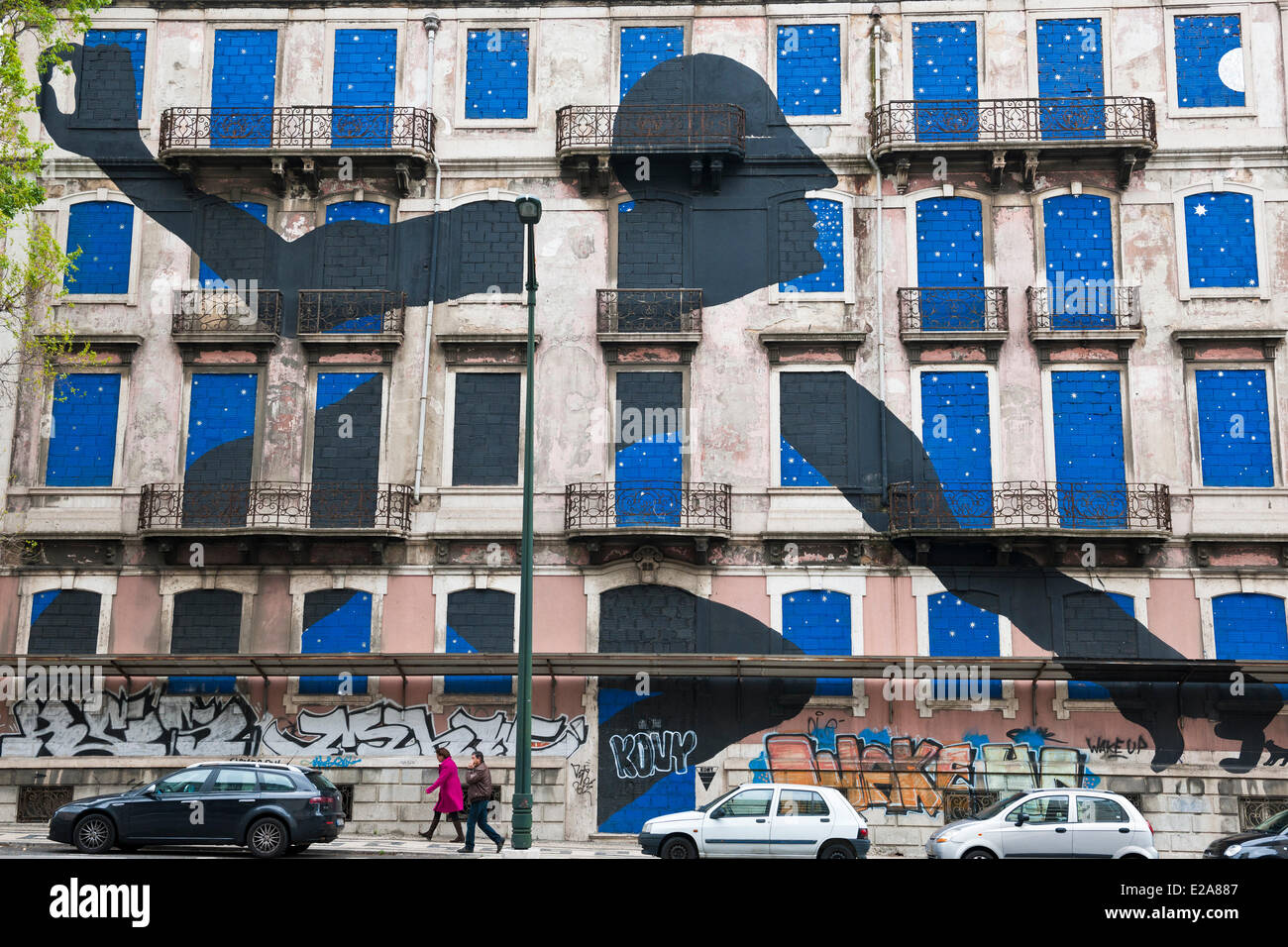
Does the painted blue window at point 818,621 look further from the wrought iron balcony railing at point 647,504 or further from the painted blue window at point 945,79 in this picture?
the painted blue window at point 945,79

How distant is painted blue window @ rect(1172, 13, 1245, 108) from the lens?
1101 inches

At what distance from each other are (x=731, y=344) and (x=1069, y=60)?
9967 millimetres

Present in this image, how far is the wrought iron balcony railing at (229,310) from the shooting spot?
90.8ft

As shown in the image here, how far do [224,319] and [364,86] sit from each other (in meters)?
6.19

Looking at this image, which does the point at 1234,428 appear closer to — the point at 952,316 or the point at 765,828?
the point at 952,316

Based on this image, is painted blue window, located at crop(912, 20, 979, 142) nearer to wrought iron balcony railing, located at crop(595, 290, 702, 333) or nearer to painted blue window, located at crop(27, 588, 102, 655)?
wrought iron balcony railing, located at crop(595, 290, 702, 333)

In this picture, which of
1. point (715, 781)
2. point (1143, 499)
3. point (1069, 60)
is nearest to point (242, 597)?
point (715, 781)

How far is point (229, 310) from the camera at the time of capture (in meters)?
27.9

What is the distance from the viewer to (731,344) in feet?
89.8

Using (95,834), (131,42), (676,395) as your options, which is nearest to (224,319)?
(131,42)

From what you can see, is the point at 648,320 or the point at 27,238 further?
the point at 27,238

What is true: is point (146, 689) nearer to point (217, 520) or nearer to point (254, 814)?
point (217, 520)

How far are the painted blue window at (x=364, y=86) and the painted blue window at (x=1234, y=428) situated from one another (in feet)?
60.9

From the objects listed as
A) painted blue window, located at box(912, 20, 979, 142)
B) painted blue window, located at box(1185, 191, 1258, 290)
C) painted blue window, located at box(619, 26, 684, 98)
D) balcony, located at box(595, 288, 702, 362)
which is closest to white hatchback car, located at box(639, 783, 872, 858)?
balcony, located at box(595, 288, 702, 362)
